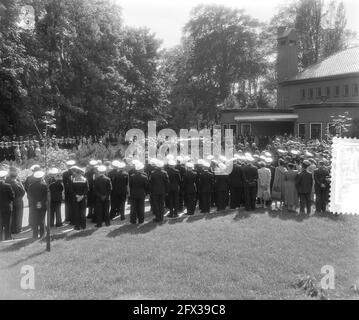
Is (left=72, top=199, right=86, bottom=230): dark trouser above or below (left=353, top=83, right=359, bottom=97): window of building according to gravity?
below

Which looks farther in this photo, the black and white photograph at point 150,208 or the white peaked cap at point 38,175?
the white peaked cap at point 38,175

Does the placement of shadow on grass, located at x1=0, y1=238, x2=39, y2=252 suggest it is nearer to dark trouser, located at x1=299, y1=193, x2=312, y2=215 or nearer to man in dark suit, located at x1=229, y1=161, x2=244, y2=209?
man in dark suit, located at x1=229, y1=161, x2=244, y2=209

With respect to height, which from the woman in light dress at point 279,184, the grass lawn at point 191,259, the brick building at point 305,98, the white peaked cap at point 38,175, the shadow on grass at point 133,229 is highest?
the brick building at point 305,98

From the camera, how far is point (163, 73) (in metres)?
49.6

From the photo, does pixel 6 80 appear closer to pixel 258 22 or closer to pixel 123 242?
pixel 123 242

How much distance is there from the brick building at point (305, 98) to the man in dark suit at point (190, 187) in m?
19.5

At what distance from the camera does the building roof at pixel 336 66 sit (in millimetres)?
41781

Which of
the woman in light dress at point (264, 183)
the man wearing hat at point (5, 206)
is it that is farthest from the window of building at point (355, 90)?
the man wearing hat at point (5, 206)

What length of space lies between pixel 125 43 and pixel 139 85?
163 inches

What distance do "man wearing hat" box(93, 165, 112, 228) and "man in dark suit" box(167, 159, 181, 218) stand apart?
2182 millimetres

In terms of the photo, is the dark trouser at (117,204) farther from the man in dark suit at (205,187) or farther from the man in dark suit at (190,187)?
the man in dark suit at (205,187)

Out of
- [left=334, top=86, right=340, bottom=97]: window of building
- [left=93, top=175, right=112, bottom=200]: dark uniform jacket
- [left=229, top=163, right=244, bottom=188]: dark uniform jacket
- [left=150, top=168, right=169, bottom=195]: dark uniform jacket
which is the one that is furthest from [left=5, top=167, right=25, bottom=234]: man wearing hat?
[left=334, top=86, right=340, bottom=97]: window of building

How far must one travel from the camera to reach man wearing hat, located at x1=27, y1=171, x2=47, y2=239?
13328mm
